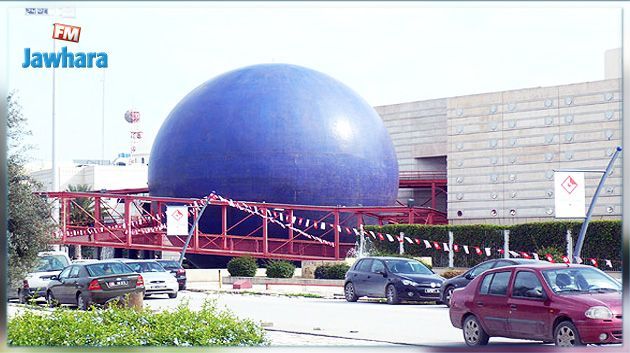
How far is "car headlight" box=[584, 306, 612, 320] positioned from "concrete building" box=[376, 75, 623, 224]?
2852 centimetres

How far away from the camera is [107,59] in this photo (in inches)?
594

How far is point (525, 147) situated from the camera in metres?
48.1

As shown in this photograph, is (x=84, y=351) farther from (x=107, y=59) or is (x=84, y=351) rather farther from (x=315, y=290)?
(x=315, y=290)

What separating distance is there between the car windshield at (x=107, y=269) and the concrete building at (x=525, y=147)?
2115cm

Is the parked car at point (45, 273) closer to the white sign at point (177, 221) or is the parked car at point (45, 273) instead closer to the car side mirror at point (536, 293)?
the white sign at point (177, 221)

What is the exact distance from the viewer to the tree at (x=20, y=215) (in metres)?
17.0

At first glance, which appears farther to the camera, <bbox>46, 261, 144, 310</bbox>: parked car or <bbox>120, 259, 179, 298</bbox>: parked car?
<bbox>120, 259, 179, 298</bbox>: parked car

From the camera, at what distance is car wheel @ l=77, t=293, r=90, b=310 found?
2377cm

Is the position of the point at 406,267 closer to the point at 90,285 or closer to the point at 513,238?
the point at 90,285

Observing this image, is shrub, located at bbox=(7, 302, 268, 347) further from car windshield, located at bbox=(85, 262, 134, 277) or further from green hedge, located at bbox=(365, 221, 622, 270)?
green hedge, located at bbox=(365, 221, 622, 270)

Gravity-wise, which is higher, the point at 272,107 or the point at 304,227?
the point at 272,107

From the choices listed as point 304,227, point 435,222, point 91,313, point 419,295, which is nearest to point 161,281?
point 419,295

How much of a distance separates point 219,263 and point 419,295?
80.4ft

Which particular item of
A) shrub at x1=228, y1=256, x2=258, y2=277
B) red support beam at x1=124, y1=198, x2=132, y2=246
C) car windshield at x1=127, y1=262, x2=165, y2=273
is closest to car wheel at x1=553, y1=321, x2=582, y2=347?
car windshield at x1=127, y1=262, x2=165, y2=273
